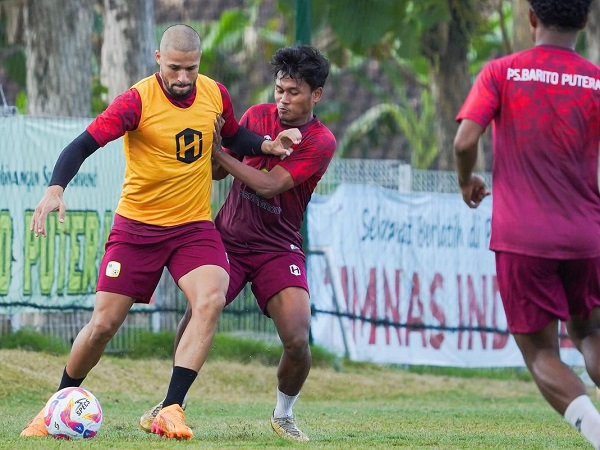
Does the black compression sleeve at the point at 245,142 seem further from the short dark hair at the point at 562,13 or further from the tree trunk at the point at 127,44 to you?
the tree trunk at the point at 127,44

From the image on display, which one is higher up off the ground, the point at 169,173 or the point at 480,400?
the point at 169,173

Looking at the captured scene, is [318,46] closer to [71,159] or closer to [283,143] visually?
[283,143]

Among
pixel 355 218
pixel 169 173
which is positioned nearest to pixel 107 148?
pixel 355 218

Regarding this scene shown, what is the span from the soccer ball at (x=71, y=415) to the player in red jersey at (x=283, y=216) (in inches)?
38.4

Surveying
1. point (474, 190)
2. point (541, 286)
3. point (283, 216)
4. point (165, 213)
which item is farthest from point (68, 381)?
point (541, 286)

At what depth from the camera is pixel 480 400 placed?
1404cm

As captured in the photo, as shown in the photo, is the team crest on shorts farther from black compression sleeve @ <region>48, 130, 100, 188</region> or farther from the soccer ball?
the soccer ball

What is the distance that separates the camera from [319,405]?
1250 cm

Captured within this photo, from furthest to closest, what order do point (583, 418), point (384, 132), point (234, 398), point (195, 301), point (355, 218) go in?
point (384, 132) < point (355, 218) < point (234, 398) < point (195, 301) < point (583, 418)

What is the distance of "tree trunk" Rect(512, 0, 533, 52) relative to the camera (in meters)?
18.1

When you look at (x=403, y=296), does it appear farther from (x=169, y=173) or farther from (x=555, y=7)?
(x=555, y=7)

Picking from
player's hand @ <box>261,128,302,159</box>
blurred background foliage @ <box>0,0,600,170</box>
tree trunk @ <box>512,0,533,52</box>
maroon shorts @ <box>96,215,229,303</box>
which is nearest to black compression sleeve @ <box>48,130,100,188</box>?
maroon shorts @ <box>96,215,229,303</box>

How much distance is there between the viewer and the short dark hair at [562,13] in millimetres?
6348

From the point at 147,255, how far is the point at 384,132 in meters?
28.2
